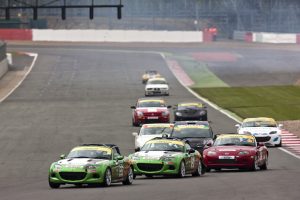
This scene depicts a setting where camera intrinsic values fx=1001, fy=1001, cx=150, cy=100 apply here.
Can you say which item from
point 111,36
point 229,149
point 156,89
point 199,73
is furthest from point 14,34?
point 229,149

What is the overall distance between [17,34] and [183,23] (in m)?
34.5

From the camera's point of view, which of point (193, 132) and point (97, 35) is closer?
point (193, 132)

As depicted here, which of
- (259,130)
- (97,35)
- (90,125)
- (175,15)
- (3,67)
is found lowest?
(3,67)

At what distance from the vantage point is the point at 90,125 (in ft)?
176

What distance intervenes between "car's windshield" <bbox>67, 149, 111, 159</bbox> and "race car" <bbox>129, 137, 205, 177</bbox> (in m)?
2.03

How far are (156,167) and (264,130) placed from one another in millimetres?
16564

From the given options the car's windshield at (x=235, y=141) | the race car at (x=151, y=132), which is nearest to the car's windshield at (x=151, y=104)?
the race car at (x=151, y=132)

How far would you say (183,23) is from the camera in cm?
15788

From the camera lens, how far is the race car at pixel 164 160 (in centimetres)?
2761

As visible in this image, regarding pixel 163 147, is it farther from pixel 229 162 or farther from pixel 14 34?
pixel 14 34

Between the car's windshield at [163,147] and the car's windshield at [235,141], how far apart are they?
347 centimetres

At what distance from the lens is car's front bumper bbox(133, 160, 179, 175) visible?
27.6 metres

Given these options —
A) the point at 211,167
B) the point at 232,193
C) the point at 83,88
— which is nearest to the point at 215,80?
the point at 83,88

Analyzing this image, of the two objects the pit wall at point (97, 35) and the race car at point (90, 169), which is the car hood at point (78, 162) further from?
the pit wall at point (97, 35)
